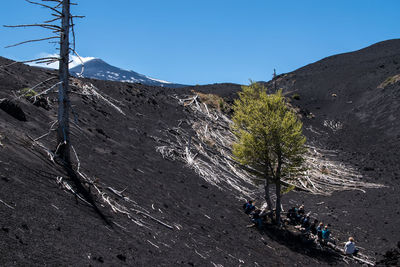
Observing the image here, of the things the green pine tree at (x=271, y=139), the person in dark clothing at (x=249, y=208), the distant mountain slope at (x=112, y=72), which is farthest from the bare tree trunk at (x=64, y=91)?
the distant mountain slope at (x=112, y=72)

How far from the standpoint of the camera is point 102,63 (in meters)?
175

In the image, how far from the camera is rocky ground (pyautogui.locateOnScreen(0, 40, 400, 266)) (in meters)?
8.16

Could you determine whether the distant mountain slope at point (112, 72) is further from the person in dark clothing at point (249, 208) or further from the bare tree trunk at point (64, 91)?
the bare tree trunk at point (64, 91)

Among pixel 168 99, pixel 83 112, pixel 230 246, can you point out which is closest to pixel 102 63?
pixel 168 99

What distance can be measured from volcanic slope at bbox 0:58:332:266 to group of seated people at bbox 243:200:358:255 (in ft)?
2.33

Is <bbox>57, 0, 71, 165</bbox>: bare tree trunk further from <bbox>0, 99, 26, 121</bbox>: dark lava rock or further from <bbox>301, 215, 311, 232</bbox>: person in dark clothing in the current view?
<bbox>301, 215, 311, 232</bbox>: person in dark clothing

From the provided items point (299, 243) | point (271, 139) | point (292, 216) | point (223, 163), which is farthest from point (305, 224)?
point (223, 163)

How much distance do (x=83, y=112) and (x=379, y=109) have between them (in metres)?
42.6

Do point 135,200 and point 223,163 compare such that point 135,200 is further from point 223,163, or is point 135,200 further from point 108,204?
point 223,163

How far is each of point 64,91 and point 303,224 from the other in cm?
1351

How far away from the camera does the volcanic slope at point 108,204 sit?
7793 mm

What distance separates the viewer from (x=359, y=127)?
4528 centimetres

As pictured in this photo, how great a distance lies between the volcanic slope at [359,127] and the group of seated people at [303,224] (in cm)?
199

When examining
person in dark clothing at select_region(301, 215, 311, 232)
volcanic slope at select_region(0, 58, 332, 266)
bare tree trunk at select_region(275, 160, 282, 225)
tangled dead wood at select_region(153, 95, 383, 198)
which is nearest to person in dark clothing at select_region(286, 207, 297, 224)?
person in dark clothing at select_region(301, 215, 311, 232)
